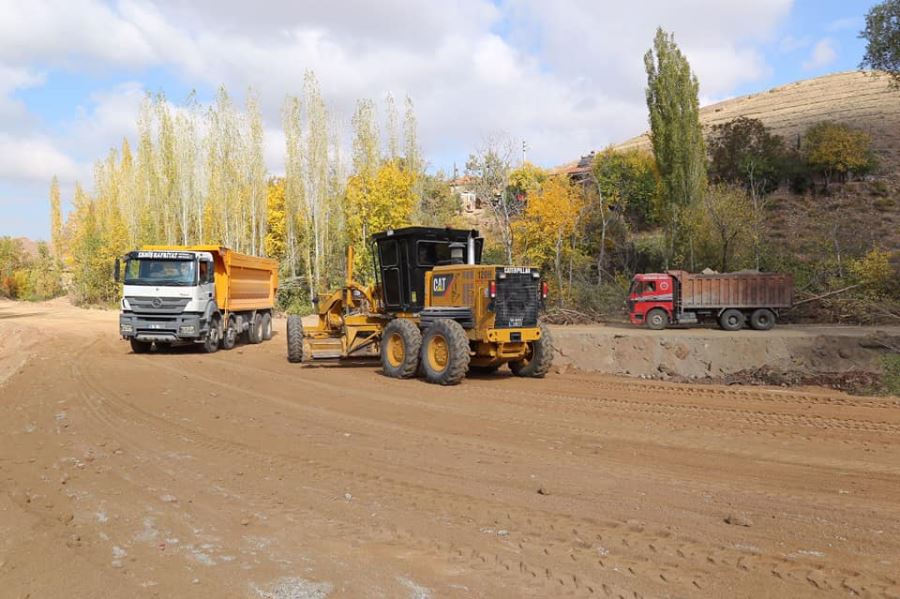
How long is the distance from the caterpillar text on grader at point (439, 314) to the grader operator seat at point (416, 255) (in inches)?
0.8

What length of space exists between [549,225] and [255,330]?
52.3 ft

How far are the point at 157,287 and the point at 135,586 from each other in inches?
591

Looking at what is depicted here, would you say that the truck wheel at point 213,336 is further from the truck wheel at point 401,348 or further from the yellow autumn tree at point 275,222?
the yellow autumn tree at point 275,222

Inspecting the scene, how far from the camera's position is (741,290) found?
21344 mm

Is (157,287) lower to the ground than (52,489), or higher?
higher

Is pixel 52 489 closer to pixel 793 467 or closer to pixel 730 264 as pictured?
pixel 793 467

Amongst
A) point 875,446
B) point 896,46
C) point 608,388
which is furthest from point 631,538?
point 896,46

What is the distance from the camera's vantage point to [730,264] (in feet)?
88.4

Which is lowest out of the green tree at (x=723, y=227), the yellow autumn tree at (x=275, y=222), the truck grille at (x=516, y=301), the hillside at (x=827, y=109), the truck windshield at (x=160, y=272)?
the truck grille at (x=516, y=301)

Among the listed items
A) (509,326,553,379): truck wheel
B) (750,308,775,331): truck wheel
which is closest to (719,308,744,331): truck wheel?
(750,308,775,331): truck wheel

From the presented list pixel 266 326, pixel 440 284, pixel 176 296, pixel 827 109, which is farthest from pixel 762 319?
pixel 827 109

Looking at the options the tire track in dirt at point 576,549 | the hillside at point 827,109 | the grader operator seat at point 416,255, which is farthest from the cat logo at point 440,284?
the hillside at point 827,109

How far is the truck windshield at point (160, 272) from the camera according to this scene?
17781 mm

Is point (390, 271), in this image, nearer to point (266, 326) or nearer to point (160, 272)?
point (160, 272)
